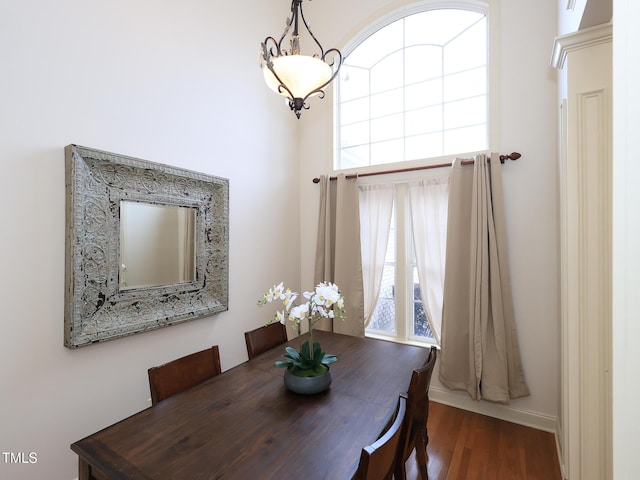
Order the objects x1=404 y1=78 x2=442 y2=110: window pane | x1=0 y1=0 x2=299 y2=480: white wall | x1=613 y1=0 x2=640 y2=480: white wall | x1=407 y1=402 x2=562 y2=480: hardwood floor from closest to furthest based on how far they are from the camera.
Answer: x1=613 y1=0 x2=640 y2=480: white wall → x1=0 y1=0 x2=299 y2=480: white wall → x1=407 y1=402 x2=562 y2=480: hardwood floor → x1=404 y1=78 x2=442 y2=110: window pane

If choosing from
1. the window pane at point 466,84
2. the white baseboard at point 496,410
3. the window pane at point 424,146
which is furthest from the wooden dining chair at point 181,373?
the window pane at point 466,84

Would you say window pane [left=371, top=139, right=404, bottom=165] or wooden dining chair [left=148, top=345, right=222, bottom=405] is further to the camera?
window pane [left=371, top=139, right=404, bottom=165]

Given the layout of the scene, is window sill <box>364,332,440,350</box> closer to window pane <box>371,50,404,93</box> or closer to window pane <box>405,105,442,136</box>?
window pane <box>405,105,442,136</box>

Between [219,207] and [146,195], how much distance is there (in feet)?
1.92

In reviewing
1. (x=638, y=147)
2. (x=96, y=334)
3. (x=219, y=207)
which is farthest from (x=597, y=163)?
(x=96, y=334)

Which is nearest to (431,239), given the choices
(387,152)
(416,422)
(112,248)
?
(387,152)

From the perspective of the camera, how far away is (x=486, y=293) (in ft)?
7.57

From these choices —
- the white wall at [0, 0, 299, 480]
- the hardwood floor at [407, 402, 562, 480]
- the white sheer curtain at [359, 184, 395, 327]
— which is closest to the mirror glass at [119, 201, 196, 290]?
the white wall at [0, 0, 299, 480]

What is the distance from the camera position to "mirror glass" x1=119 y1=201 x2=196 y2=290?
73.6 inches

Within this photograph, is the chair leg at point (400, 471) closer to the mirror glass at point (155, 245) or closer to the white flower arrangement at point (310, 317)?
the white flower arrangement at point (310, 317)

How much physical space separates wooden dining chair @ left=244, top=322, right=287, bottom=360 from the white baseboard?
1.60m

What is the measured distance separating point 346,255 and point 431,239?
0.83 m

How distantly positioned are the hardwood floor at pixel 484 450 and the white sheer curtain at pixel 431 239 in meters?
0.68

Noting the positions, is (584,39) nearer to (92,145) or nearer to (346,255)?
(346,255)
